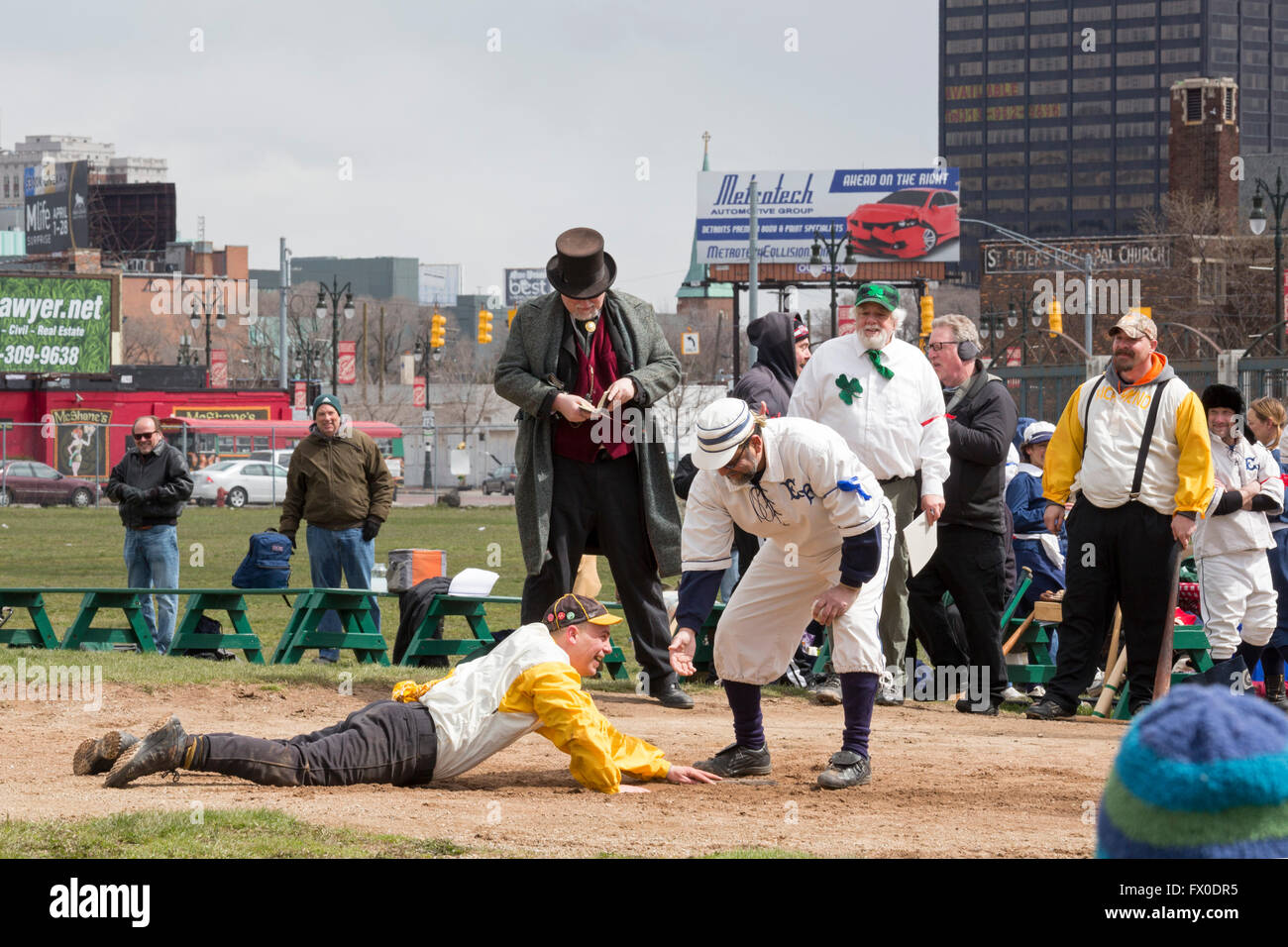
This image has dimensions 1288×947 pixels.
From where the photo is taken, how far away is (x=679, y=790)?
6.92 metres

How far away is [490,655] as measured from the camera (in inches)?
274

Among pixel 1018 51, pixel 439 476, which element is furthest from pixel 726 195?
pixel 1018 51

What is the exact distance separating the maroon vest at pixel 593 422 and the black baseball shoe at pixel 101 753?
3.09 m

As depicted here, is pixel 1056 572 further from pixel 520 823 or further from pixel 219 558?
pixel 219 558

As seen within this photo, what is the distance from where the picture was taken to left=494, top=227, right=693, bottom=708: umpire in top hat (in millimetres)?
8984

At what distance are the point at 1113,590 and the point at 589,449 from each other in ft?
10.2

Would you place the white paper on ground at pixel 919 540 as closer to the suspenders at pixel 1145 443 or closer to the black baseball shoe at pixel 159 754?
the suspenders at pixel 1145 443

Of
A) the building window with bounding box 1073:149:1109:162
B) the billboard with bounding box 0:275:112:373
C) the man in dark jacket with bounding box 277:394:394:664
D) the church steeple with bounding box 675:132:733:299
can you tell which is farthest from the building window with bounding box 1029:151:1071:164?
the man in dark jacket with bounding box 277:394:394:664

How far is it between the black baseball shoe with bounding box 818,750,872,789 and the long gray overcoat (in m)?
2.11

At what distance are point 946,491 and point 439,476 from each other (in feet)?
200

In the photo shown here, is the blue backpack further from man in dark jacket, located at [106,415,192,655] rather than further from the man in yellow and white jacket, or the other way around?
the man in yellow and white jacket

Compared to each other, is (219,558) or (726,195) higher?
(726,195)

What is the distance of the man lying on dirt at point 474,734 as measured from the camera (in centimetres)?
662

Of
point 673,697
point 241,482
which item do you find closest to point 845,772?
point 673,697
